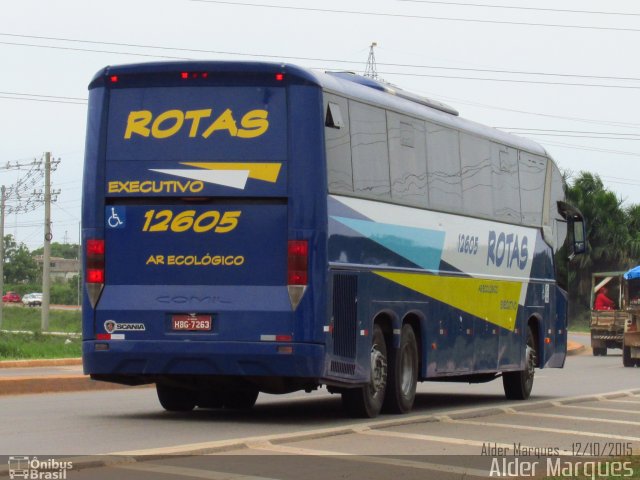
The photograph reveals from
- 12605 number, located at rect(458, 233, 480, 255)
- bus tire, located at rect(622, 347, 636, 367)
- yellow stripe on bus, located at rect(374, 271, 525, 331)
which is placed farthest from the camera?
bus tire, located at rect(622, 347, 636, 367)

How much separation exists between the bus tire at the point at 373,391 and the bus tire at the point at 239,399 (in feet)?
6.06

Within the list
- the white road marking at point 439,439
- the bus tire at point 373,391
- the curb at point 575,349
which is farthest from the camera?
A: the curb at point 575,349

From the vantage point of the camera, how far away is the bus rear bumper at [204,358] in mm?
14984

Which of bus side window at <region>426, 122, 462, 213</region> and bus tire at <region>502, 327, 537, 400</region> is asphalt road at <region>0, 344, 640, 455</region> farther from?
bus side window at <region>426, 122, 462, 213</region>

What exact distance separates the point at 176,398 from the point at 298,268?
3141 millimetres

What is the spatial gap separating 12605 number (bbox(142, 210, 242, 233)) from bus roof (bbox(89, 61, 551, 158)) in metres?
1.45

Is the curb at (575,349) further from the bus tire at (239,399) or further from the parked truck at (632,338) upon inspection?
the bus tire at (239,399)

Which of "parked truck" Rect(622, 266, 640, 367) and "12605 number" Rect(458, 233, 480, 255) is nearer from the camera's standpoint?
"12605 number" Rect(458, 233, 480, 255)

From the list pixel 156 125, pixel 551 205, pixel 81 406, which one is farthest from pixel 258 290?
pixel 551 205

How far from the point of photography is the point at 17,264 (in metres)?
165

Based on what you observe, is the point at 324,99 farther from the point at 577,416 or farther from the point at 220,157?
the point at 577,416

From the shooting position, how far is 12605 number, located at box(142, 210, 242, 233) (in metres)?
15.2

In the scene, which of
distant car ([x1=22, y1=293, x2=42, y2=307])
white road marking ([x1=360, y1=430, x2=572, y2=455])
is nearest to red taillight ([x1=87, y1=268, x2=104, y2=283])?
white road marking ([x1=360, y1=430, x2=572, y2=455])

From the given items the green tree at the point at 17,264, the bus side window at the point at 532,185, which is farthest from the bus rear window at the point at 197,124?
the green tree at the point at 17,264
